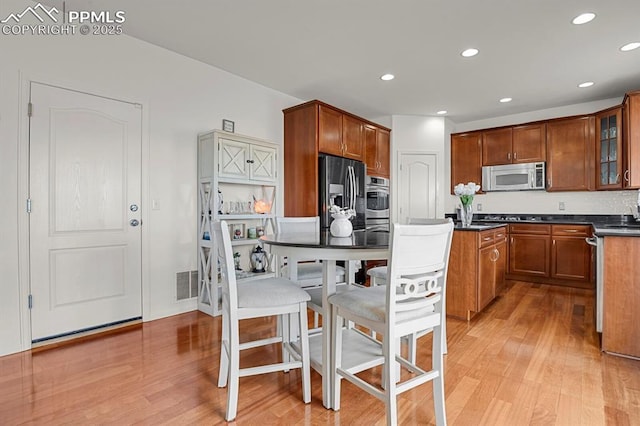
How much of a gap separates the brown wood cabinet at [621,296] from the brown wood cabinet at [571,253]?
2.30 meters

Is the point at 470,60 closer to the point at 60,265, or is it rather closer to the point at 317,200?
the point at 317,200

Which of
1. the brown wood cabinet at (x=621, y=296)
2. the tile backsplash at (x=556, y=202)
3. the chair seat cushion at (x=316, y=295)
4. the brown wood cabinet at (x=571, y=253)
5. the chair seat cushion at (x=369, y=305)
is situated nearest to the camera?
the chair seat cushion at (x=369, y=305)

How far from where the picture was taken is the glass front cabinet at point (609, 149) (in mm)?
4086

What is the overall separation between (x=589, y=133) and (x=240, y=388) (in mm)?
5281

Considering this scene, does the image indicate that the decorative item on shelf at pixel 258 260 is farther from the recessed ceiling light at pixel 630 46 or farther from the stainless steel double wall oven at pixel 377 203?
the recessed ceiling light at pixel 630 46

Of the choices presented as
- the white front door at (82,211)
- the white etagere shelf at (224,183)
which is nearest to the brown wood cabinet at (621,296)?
the white etagere shelf at (224,183)

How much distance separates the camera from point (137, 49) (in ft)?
9.66

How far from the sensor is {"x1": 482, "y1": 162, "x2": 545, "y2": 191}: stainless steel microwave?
16.0 ft

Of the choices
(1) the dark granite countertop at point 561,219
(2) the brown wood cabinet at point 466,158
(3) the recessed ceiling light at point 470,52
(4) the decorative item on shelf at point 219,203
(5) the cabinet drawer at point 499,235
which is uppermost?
(3) the recessed ceiling light at point 470,52

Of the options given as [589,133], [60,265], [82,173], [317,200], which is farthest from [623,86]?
[60,265]

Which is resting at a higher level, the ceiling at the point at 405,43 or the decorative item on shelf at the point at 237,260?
the ceiling at the point at 405,43

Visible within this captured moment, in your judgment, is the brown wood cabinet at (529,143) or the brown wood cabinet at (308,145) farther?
the brown wood cabinet at (529,143)

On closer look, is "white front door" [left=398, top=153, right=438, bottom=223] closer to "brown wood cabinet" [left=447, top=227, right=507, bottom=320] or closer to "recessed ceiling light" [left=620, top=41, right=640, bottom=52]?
"brown wood cabinet" [left=447, top=227, right=507, bottom=320]

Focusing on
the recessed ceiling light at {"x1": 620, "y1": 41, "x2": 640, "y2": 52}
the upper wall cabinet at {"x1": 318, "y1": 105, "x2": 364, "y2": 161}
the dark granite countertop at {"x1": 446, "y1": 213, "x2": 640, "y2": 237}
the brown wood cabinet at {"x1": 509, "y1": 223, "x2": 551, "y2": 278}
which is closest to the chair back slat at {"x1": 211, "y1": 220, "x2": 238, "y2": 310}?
the upper wall cabinet at {"x1": 318, "y1": 105, "x2": 364, "y2": 161}
